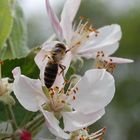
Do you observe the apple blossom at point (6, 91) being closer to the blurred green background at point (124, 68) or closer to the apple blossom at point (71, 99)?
the apple blossom at point (71, 99)

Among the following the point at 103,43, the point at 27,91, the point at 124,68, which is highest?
the point at 27,91

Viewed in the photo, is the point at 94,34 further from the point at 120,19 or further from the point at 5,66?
the point at 120,19

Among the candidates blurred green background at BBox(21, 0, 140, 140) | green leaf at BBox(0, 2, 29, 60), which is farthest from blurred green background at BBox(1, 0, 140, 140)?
green leaf at BBox(0, 2, 29, 60)

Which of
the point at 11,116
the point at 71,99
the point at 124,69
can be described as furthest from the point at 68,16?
the point at 124,69

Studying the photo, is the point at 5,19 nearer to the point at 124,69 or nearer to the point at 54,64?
the point at 54,64

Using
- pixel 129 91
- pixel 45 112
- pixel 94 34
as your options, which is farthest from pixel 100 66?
pixel 129 91

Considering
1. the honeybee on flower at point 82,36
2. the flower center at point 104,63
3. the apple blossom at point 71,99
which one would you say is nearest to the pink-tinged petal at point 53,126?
the apple blossom at point 71,99

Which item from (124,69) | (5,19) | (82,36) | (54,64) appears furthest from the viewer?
(124,69)

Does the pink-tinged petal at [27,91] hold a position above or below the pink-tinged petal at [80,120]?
above
